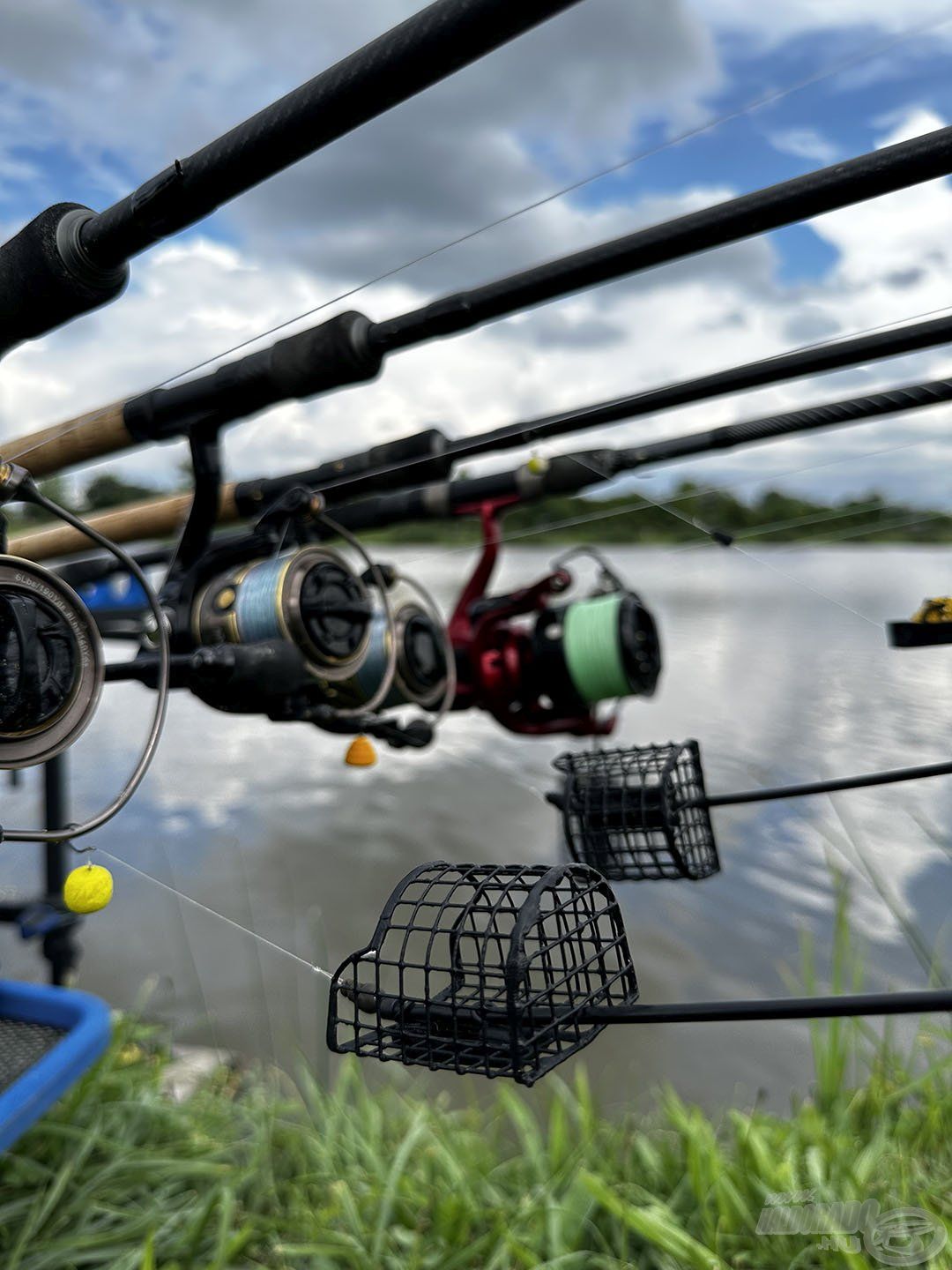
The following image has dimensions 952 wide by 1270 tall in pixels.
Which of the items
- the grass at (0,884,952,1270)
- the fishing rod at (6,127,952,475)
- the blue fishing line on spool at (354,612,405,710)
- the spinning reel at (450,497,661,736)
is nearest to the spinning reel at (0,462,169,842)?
the fishing rod at (6,127,952,475)

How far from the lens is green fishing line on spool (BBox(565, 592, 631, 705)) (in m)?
2.79

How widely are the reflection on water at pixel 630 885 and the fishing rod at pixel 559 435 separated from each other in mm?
286

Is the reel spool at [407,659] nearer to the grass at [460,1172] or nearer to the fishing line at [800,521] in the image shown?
the fishing line at [800,521]

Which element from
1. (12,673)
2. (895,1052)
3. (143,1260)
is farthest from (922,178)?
(895,1052)

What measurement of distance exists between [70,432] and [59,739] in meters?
1.01

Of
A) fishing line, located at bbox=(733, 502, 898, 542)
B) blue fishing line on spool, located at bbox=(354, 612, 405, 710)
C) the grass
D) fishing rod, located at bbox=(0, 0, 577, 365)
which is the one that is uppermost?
fishing rod, located at bbox=(0, 0, 577, 365)

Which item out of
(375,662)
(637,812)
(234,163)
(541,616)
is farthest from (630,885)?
(234,163)

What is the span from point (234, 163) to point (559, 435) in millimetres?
1218

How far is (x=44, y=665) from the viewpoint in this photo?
4.26ft

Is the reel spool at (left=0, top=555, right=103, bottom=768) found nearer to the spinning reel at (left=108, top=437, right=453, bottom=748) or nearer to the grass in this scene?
the spinning reel at (left=108, top=437, right=453, bottom=748)

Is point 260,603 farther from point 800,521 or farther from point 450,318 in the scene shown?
point 800,521

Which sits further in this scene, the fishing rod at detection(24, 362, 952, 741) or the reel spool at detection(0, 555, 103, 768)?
the fishing rod at detection(24, 362, 952, 741)

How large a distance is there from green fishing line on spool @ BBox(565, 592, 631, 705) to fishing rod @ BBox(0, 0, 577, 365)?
1718mm

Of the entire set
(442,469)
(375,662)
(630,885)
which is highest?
(442,469)
